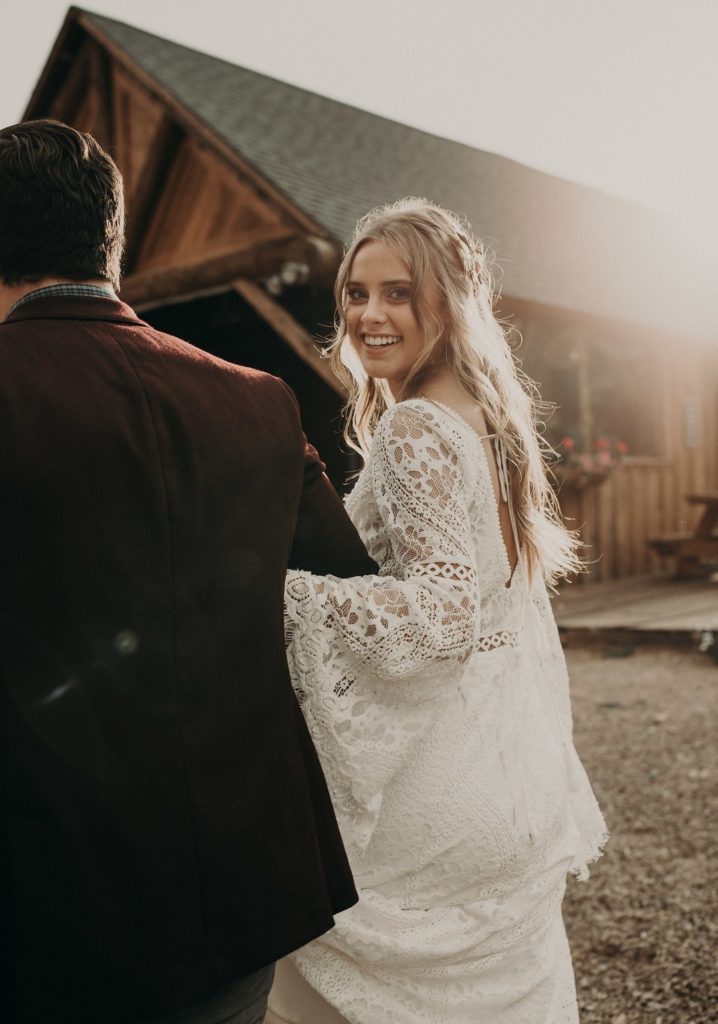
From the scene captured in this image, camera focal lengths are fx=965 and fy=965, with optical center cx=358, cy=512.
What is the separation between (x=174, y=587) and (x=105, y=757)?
0.80ft

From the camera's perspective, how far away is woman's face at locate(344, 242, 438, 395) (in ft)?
7.21

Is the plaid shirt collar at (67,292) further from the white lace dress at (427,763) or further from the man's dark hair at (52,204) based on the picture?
the white lace dress at (427,763)

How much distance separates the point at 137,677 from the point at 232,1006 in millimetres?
548

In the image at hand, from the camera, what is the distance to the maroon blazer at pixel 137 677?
49.4 inches

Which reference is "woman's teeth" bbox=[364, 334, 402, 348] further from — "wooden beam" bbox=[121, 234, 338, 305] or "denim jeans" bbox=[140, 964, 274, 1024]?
"wooden beam" bbox=[121, 234, 338, 305]

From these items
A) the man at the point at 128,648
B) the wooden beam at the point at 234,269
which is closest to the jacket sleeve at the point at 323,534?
the man at the point at 128,648

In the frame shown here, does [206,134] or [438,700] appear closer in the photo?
[438,700]

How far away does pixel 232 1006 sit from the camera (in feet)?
4.77

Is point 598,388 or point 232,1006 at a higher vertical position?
point 598,388

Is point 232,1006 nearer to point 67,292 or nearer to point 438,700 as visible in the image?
point 438,700

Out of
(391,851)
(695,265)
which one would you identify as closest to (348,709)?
(391,851)

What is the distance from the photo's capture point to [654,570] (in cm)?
1269

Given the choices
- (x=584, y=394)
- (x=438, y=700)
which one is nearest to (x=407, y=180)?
(x=584, y=394)

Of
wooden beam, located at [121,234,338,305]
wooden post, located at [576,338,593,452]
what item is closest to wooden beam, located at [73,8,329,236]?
wooden beam, located at [121,234,338,305]
